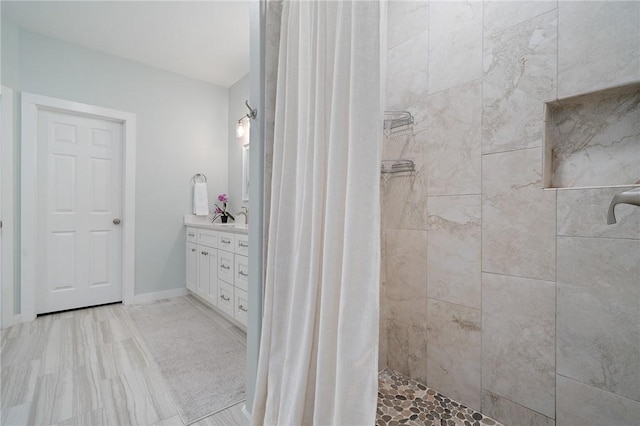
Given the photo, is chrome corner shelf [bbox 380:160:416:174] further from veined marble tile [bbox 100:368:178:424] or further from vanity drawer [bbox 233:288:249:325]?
veined marble tile [bbox 100:368:178:424]

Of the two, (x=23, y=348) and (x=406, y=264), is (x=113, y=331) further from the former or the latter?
(x=406, y=264)

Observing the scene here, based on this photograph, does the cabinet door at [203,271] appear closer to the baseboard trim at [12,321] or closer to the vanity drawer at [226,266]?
the vanity drawer at [226,266]

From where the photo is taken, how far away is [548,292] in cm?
109

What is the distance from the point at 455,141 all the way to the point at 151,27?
2.71 meters

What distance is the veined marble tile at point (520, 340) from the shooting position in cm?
109

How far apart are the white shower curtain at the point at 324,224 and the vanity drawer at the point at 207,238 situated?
1.67 meters

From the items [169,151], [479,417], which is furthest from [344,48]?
[169,151]

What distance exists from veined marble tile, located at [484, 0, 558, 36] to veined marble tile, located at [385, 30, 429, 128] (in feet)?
0.95

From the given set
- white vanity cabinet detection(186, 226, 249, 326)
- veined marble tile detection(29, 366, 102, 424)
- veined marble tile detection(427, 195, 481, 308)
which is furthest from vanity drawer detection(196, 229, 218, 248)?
veined marble tile detection(427, 195, 481, 308)

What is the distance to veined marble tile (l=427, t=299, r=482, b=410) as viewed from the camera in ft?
4.24

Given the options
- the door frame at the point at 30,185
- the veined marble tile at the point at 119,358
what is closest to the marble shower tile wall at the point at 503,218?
the veined marble tile at the point at 119,358

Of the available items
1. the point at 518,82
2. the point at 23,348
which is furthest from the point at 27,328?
the point at 518,82

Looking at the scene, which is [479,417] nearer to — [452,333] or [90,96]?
[452,333]

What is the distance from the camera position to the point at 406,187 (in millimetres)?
1563
